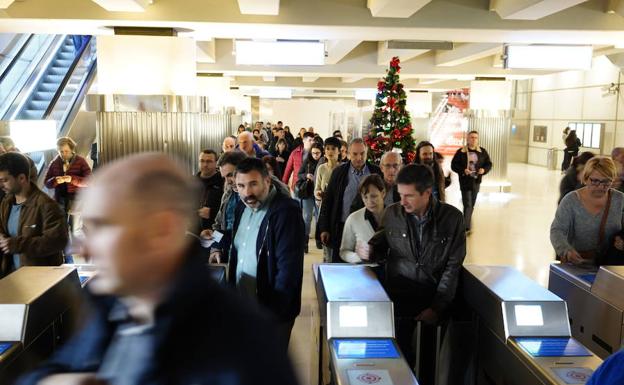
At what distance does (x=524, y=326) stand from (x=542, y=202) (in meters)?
11.5

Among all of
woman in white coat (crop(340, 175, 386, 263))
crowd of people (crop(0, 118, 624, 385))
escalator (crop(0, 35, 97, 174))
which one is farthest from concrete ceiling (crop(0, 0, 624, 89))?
escalator (crop(0, 35, 97, 174))

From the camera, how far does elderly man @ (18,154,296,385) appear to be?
92 cm

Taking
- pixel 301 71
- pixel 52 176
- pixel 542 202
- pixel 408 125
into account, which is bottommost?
pixel 542 202

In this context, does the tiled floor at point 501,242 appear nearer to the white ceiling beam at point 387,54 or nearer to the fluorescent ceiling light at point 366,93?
the white ceiling beam at point 387,54

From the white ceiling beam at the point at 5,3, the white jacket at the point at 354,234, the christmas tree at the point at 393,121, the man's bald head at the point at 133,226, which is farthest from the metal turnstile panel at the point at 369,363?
the christmas tree at the point at 393,121

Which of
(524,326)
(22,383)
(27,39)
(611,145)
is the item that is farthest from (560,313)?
(611,145)

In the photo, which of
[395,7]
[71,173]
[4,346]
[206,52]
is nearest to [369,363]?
[4,346]

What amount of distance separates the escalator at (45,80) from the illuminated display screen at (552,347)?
30.7ft

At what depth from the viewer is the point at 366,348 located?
2.65m

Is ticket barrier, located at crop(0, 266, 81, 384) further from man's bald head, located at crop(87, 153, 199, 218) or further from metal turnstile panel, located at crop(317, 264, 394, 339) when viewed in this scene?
man's bald head, located at crop(87, 153, 199, 218)

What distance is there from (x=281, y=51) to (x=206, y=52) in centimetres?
316

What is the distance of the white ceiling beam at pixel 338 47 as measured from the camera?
9.85 meters

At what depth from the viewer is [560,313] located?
289 cm

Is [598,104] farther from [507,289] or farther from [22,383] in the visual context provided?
[22,383]
